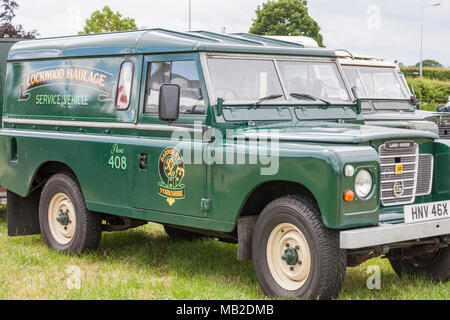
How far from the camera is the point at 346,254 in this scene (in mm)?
5746

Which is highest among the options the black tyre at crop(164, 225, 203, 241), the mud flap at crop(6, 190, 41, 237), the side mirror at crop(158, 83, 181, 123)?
the side mirror at crop(158, 83, 181, 123)

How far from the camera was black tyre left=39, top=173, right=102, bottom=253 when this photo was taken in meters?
7.91

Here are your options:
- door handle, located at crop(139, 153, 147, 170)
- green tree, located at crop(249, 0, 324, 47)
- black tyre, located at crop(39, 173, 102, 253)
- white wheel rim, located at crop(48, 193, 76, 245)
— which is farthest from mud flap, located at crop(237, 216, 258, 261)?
green tree, located at crop(249, 0, 324, 47)

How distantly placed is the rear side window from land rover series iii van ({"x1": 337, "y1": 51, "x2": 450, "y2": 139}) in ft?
19.7

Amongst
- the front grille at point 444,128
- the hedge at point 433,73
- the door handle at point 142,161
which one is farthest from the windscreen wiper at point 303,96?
the hedge at point 433,73

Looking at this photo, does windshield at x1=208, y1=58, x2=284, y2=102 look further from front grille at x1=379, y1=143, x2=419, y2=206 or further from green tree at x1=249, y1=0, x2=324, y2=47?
green tree at x1=249, y1=0, x2=324, y2=47

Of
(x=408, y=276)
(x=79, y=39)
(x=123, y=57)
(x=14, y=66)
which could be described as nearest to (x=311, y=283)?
(x=408, y=276)

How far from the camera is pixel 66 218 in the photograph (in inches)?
321

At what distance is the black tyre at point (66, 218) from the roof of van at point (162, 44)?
1518mm

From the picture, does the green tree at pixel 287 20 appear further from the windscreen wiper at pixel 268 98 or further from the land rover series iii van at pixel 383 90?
the windscreen wiper at pixel 268 98

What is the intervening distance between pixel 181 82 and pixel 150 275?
1.99 meters
